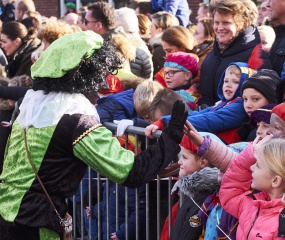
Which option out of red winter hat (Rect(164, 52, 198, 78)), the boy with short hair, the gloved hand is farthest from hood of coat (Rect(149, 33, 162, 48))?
the gloved hand

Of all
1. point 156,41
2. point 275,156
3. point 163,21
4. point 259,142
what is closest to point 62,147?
point 259,142

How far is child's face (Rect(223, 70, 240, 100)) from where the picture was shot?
5.73 meters

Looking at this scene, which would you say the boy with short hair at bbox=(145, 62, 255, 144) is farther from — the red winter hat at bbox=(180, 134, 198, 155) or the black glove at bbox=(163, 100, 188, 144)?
the black glove at bbox=(163, 100, 188, 144)

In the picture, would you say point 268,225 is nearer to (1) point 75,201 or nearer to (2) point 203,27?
(1) point 75,201

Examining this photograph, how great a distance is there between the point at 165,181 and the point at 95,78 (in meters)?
1.09

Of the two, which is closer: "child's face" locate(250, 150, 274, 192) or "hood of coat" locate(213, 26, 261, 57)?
"child's face" locate(250, 150, 274, 192)

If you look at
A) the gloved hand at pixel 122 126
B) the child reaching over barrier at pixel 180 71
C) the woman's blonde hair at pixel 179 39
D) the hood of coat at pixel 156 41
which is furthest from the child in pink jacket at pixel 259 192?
the hood of coat at pixel 156 41

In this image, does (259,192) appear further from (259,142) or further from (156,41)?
(156,41)

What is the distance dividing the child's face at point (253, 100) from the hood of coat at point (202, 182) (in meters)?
0.72

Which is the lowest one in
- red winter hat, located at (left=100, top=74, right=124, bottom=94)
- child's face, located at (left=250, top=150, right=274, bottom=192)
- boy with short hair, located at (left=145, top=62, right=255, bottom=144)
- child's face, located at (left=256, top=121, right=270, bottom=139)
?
red winter hat, located at (left=100, top=74, right=124, bottom=94)

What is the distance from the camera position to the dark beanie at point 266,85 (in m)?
5.23

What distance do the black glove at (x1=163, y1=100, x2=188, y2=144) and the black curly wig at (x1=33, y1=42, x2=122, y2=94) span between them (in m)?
0.55

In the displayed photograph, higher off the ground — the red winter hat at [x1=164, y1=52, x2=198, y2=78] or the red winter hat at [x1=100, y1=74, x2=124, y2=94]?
the red winter hat at [x1=164, y1=52, x2=198, y2=78]

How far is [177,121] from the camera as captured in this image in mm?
4410
